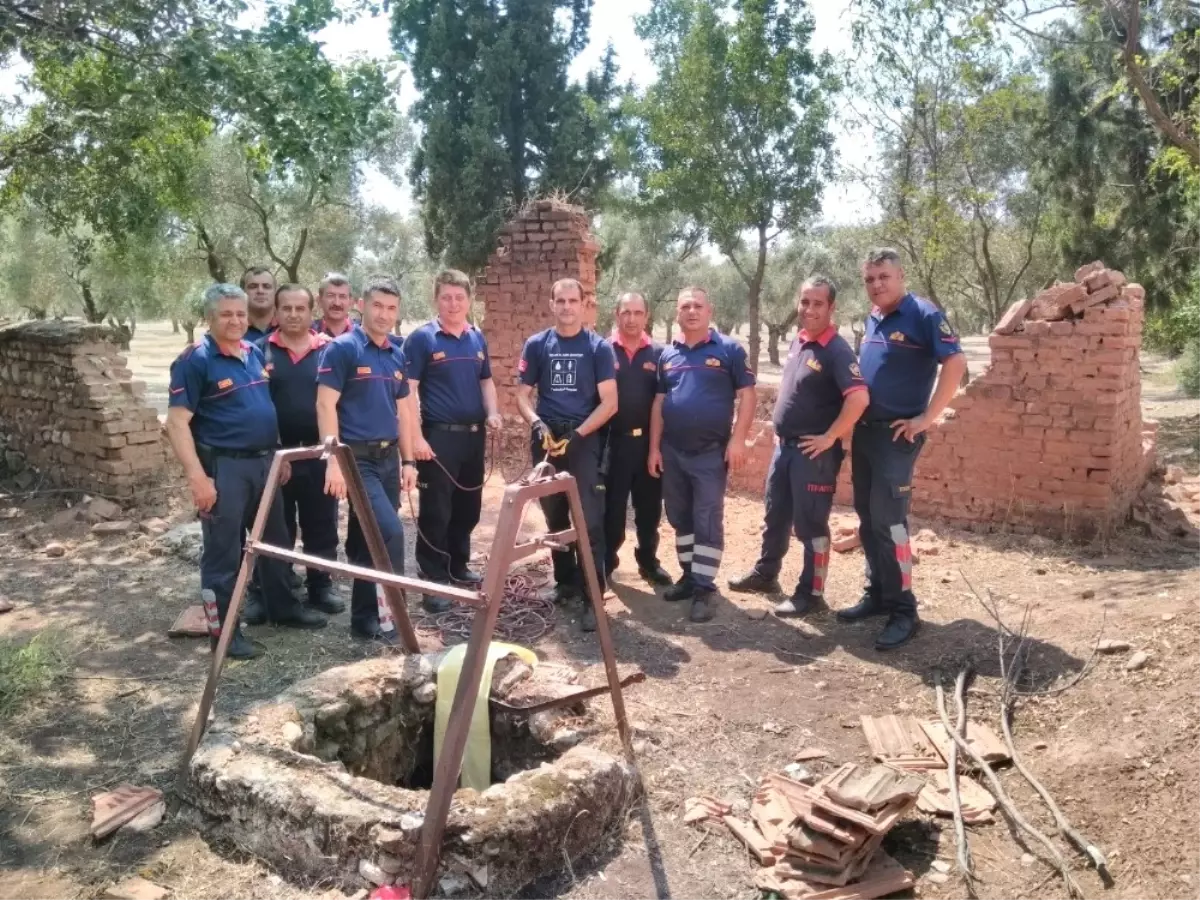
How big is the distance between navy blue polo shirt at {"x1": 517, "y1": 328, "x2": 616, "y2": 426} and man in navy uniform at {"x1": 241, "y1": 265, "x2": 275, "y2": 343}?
1.63 m

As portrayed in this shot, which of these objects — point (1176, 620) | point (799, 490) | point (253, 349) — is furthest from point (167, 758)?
point (1176, 620)

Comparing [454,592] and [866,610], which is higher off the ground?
[454,592]

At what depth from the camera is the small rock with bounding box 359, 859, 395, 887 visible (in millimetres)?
2744

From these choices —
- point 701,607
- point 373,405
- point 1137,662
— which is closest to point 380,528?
point 373,405

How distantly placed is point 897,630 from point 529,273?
5.62 metres

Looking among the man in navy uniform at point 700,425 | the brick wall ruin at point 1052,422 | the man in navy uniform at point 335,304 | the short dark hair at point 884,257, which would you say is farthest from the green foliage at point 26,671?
the brick wall ruin at point 1052,422

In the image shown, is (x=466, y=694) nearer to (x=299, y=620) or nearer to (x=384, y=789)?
(x=384, y=789)

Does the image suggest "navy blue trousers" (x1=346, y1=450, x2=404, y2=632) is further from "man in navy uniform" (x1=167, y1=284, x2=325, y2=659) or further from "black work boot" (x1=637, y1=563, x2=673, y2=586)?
"black work boot" (x1=637, y1=563, x2=673, y2=586)

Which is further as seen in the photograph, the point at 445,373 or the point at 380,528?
the point at 445,373

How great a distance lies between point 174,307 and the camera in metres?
28.3

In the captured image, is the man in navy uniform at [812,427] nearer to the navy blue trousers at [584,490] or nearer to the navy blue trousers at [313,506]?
the navy blue trousers at [584,490]

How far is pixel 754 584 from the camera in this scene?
221 inches

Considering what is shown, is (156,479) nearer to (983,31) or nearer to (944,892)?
(944,892)

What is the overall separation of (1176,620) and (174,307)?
97.0ft
